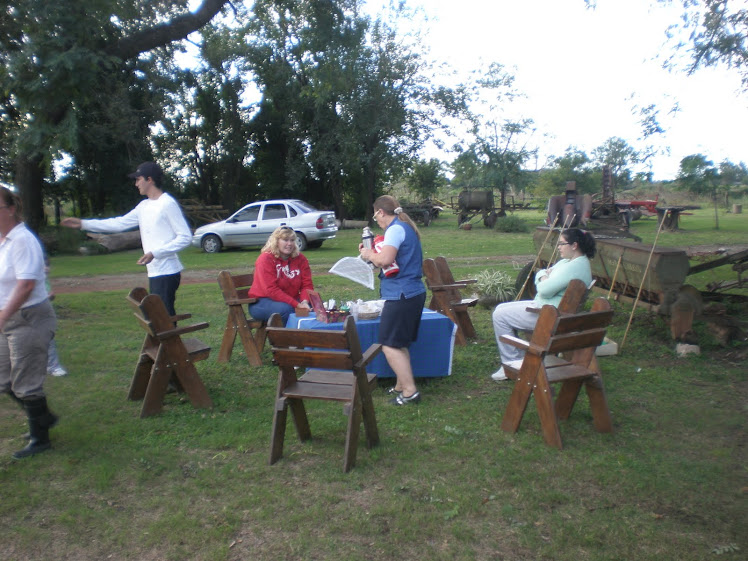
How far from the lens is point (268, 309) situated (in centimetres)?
618

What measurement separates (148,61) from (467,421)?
74.8ft

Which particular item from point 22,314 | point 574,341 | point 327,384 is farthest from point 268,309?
point 574,341

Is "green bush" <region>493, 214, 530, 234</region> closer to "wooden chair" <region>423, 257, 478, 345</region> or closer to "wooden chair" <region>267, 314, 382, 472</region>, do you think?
"wooden chair" <region>423, 257, 478, 345</region>

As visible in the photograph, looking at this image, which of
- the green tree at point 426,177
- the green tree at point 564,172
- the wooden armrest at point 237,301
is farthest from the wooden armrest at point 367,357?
the green tree at point 564,172

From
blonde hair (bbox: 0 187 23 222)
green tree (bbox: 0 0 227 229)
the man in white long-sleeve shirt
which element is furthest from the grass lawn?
green tree (bbox: 0 0 227 229)

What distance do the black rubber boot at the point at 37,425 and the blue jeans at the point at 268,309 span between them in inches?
90.5

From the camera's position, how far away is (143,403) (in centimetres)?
494

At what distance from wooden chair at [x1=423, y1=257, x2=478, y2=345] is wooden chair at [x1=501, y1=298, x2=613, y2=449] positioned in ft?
7.11

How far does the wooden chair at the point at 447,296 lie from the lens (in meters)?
6.70

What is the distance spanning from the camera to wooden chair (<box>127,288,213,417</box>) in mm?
4730

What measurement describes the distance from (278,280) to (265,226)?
42.1 ft

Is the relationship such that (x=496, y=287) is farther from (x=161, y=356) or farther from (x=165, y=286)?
(x=161, y=356)

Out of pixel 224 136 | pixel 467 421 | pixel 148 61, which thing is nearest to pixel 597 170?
pixel 224 136

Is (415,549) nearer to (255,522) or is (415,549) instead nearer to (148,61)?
(255,522)
